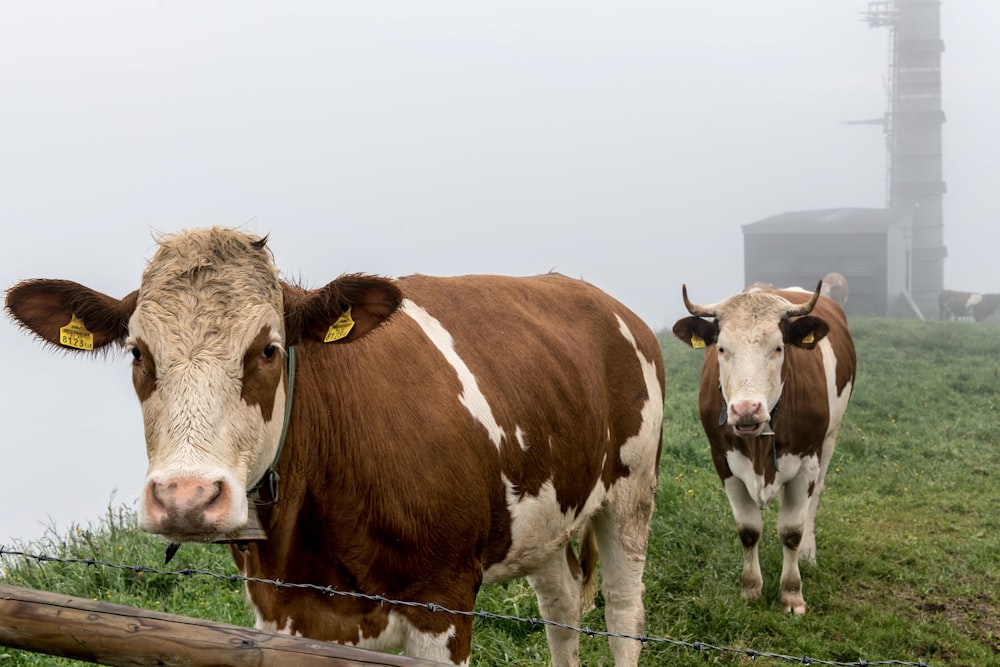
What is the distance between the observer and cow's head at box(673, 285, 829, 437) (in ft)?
21.3

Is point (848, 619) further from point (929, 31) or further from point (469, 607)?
point (929, 31)

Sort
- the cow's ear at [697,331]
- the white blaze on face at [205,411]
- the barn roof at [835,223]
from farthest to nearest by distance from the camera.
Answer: the barn roof at [835,223], the cow's ear at [697,331], the white blaze on face at [205,411]

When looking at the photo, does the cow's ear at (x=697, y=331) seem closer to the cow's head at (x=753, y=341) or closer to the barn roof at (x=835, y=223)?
the cow's head at (x=753, y=341)

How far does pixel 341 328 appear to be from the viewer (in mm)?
3354

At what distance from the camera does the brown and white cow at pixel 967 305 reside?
5053cm

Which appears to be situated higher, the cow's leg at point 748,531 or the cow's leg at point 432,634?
the cow's leg at point 432,634

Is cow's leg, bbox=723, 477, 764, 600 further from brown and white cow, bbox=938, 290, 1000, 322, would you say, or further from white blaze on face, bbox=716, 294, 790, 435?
brown and white cow, bbox=938, 290, 1000, 322

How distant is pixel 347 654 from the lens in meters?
2.47

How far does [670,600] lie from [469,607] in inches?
128

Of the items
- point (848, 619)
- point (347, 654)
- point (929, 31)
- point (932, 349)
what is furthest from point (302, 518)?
point (929, 31)

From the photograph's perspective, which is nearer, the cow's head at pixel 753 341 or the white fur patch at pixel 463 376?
the white fur patch at pixel 463 376

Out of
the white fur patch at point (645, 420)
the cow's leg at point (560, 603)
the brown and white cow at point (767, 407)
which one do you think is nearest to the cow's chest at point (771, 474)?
the brown and white cow at point (767, 407)

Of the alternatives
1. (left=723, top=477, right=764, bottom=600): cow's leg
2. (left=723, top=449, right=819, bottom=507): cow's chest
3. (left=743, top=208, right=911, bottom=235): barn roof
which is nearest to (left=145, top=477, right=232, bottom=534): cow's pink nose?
(left=723, top=449, right=819, bottom=507): cow's chest

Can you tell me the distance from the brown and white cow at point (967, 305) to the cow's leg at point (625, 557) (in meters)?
49.9
